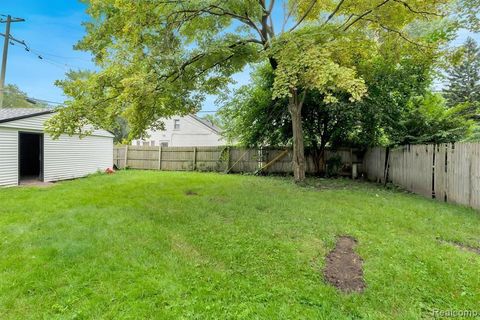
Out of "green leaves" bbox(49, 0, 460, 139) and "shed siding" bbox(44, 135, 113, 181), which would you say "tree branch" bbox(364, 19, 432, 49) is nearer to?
"green leaves" bbox(49, 0, 460, 139)

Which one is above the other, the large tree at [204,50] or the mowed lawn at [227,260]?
the large tree at [204,50]

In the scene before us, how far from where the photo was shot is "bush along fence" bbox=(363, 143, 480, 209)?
5.61 metres

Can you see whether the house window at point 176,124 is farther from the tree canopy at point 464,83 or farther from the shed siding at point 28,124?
the tree canopy at point 464,83

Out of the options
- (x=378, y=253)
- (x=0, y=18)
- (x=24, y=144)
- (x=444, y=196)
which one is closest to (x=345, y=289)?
(x=378, y=253)

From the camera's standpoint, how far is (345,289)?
2729 mm

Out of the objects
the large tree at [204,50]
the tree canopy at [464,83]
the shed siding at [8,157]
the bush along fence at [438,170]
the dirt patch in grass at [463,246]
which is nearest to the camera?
the dirt patch in grass at [463,246]

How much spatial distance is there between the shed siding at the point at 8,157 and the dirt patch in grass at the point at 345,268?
1004cm

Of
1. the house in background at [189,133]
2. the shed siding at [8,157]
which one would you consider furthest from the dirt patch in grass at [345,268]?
the house in background at [189,133]

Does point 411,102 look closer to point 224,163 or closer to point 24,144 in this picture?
point 224,163

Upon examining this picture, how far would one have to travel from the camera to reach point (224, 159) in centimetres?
1323

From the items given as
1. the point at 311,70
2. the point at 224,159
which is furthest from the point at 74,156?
the point at 311,70

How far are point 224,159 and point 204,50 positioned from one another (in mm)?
6236

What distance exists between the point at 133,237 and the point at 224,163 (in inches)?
367

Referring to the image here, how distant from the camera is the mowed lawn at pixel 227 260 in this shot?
2451 millimetres
